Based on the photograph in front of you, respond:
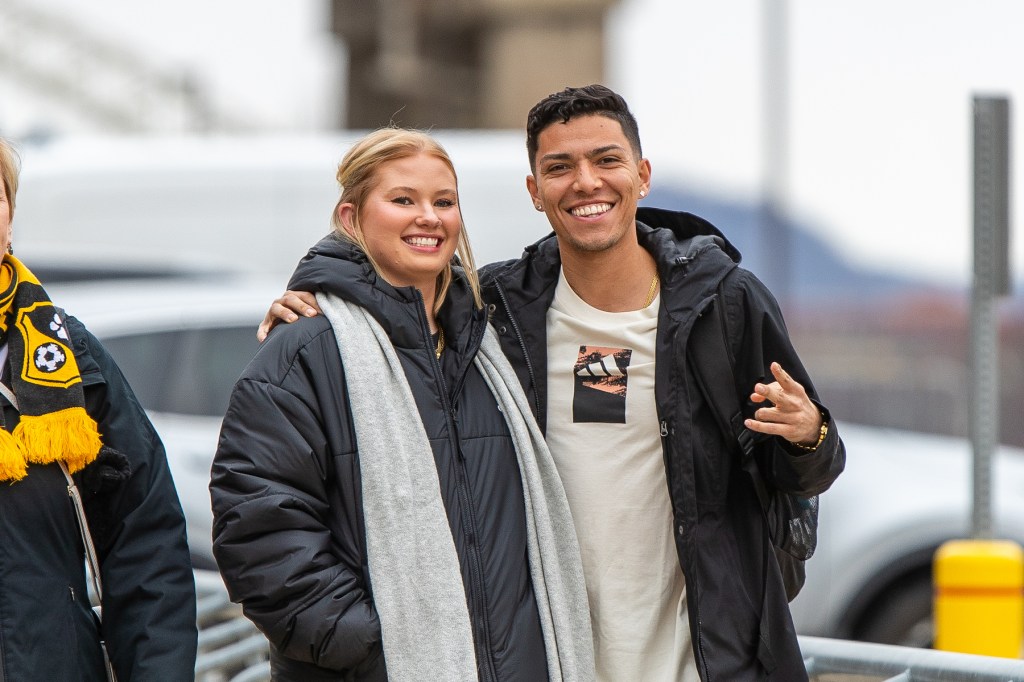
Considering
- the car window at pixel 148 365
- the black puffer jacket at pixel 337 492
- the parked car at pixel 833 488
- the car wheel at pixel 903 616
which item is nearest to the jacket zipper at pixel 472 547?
the black puffer jacket at pixel 337 492

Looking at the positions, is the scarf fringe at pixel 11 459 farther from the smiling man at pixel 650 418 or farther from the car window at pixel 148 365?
the car window at pixel 148 365

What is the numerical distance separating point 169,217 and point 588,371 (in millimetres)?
8466

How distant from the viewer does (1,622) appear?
7.48ft

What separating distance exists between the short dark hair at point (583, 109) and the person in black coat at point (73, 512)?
42.0 inches

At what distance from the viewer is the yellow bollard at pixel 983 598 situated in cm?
432

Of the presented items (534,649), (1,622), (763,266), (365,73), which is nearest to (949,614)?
(534,649)

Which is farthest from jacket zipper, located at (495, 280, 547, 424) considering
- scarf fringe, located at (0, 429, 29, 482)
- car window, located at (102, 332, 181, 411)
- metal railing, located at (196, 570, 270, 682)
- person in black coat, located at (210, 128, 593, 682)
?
car window, located at (102, 332, 181, 411)

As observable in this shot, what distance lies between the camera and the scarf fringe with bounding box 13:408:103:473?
233cm

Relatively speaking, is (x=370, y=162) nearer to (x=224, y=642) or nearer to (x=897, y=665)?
(x=897, y=665)

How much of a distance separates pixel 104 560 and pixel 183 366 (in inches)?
152

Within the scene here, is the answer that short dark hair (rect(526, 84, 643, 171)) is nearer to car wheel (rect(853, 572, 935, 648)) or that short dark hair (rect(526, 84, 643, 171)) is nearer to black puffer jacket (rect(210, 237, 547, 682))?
black puffer jacket (rect(210, 237, 547, 682))

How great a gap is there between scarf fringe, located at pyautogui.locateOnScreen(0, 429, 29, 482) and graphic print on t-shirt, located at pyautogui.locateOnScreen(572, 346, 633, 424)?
1127mm

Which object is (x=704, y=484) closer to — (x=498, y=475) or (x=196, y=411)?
(x=498, y=475)

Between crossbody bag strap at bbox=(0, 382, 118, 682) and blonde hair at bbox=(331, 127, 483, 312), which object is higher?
blonde hair at bbox=(331, 127, 483, 312)
